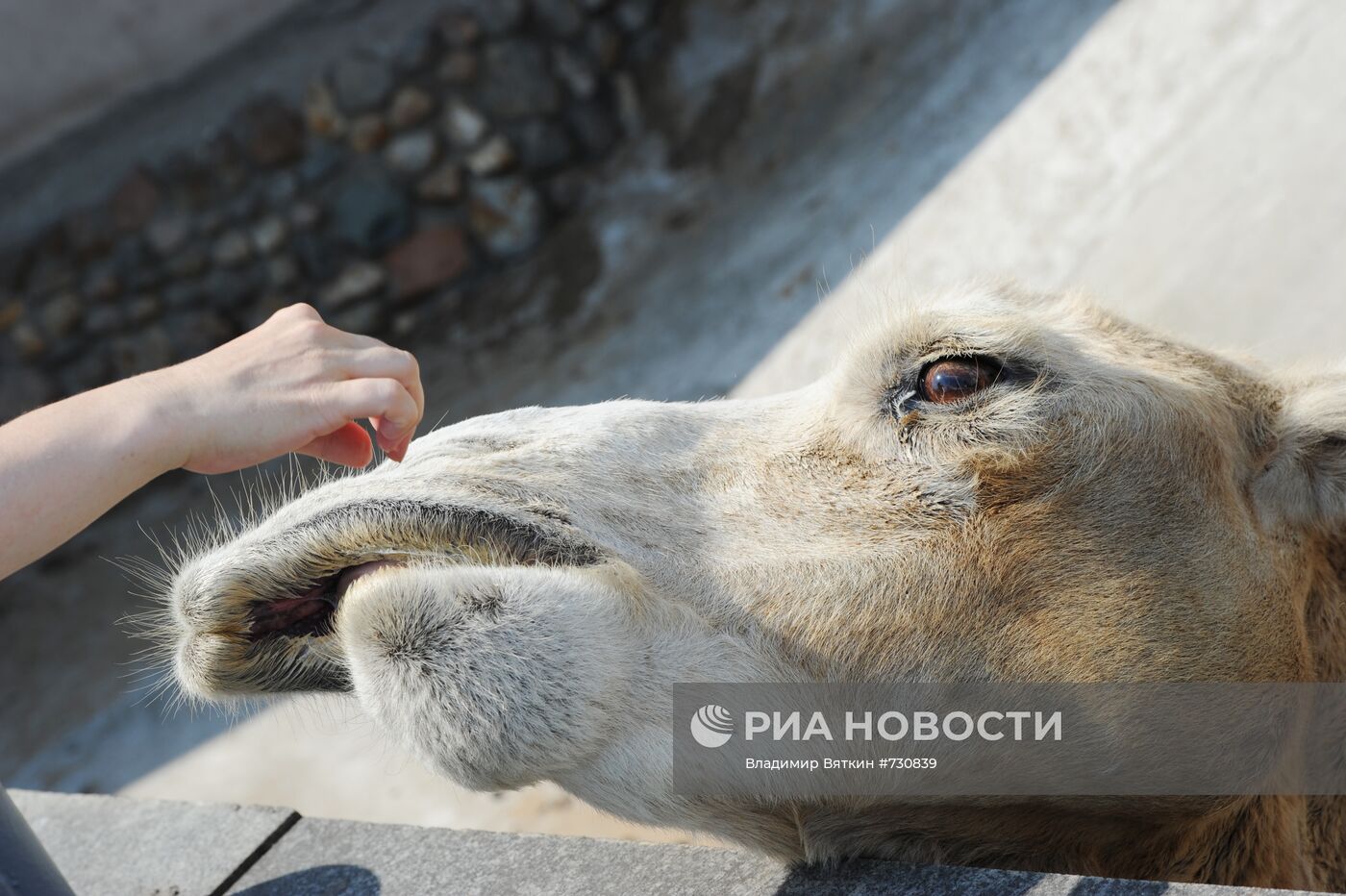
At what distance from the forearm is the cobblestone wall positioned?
16.0 ft

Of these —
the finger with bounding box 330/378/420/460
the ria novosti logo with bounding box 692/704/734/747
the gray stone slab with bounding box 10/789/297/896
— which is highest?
the finger with bounding box 330/378/420/460

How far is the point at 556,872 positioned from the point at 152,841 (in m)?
0.83

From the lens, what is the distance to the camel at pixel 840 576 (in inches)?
54.6

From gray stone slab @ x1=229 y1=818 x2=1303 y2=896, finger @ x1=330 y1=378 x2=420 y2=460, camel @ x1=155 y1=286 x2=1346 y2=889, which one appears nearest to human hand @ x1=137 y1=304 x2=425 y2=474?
finger @ x1=330 y1=378 x2=420 y2=460

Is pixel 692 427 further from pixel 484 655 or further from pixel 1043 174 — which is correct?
pixel 1043 174

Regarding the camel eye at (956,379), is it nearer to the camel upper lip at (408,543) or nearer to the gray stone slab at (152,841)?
the camel upper lip at (408,543)

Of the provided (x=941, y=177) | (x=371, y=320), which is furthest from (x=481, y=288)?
(x=941, y=177)

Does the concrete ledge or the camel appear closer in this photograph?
the camel

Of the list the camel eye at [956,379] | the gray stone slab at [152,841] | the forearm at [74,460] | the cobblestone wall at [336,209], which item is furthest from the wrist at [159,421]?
the cobblestone wall at [336,209]

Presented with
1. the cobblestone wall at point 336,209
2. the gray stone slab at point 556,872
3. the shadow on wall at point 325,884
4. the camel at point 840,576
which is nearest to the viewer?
the camel at point 840,576

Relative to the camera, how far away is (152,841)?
6.88 ft

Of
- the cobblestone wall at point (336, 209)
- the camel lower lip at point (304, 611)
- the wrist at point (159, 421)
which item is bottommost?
the camel lower lip at point (304, 611)

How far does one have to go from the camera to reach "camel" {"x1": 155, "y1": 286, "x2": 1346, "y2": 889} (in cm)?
139

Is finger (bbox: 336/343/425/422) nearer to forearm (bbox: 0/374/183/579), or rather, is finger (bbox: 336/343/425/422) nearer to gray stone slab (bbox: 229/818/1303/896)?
forearm (bbox: 0/374/183/579)
